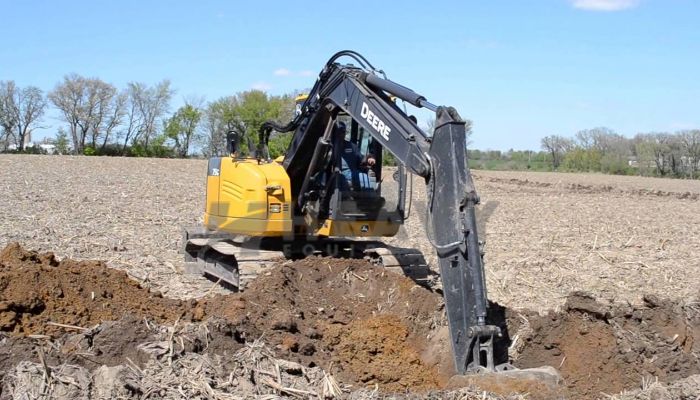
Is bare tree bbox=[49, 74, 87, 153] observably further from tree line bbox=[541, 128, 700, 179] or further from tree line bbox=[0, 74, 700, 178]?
tree line bbox=[541, 128, 700, 179]

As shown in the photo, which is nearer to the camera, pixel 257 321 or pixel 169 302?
pixel 257 321

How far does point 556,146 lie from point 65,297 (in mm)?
76183

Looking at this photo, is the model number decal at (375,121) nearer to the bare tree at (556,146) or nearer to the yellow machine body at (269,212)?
the yellow machine body at (269,212)

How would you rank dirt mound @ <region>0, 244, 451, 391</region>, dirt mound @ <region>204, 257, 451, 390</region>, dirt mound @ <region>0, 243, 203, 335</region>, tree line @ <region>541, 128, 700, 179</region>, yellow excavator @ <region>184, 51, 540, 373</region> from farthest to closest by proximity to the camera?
tree line @ <region>541, 128, 700, 179</region> → yellow excavator @ <region>184, 51, 540, 373</region> → dirt mound @ <region>0, 243, 203, 335</region> → dirt mound @ <region>204, 257, 451, 390</region> → dirt mound @ <region>0, 244, 451, 391</region>

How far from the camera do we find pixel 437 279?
11117 millimetres

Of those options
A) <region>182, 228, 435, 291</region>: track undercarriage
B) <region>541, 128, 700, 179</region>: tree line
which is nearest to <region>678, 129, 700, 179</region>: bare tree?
<region>541, 128, 700, 179</region>: tree line

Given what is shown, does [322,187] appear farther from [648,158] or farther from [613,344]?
[648,158]

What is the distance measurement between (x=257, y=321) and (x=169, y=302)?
173cm

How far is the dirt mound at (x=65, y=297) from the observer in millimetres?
7605

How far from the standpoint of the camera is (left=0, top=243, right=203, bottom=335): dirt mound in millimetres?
7605

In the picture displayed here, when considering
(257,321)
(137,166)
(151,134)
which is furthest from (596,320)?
(151,134)

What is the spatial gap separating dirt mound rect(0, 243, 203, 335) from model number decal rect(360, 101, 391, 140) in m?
2.64

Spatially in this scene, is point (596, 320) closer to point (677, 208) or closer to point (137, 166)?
point (677, 208)

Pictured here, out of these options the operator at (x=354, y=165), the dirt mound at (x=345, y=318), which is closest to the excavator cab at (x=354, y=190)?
the operator at (x=354, y=165)
